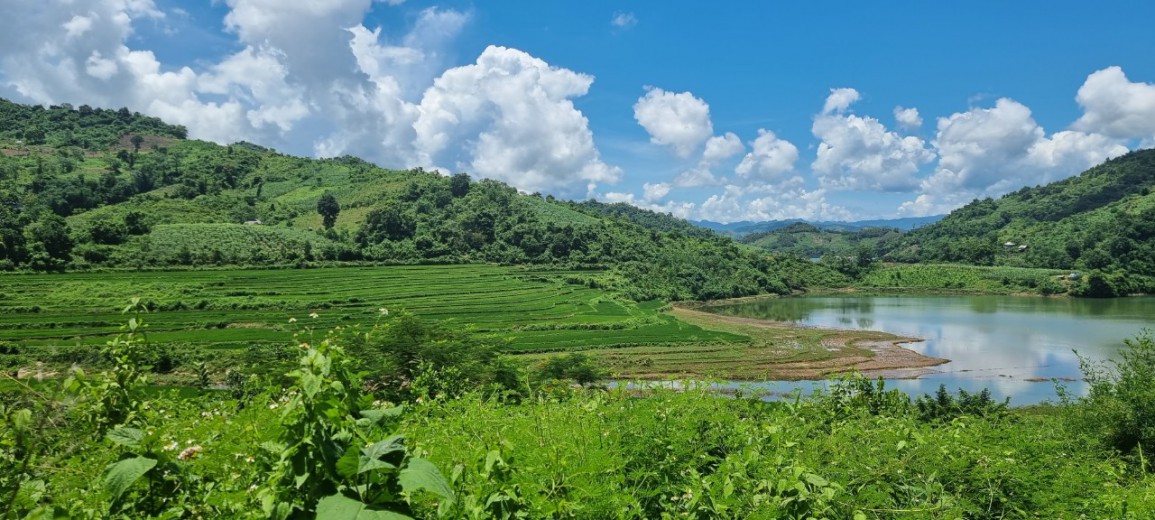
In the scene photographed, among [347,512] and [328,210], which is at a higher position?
[328,210]

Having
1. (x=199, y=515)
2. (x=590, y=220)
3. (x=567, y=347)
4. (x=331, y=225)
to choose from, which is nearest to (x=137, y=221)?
(x=331, y=225)

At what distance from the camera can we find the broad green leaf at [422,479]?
60.1 inches

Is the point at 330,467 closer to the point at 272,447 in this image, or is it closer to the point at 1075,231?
the point at 272,447

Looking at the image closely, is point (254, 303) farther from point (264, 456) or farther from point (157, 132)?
point (157, 132)

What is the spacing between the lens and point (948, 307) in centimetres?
7169

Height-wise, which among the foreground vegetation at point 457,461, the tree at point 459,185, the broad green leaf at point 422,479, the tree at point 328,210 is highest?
the tree at point 459,185

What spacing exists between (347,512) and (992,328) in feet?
212

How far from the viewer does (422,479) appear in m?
1.57

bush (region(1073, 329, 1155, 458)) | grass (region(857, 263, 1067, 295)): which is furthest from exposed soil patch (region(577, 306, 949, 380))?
grass (region(857, 263, 1067, 295))

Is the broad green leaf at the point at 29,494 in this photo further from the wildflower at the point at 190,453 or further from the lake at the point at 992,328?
the lake at the point at 992,328

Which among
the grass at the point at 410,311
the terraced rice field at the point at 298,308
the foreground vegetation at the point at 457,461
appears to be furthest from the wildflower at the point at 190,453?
the terraced rice field at the point at 298,308

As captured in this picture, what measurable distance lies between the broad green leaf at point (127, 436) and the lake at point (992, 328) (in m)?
26.8

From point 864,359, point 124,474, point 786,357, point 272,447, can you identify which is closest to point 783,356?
point 786,357

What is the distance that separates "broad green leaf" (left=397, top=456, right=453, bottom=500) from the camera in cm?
153
